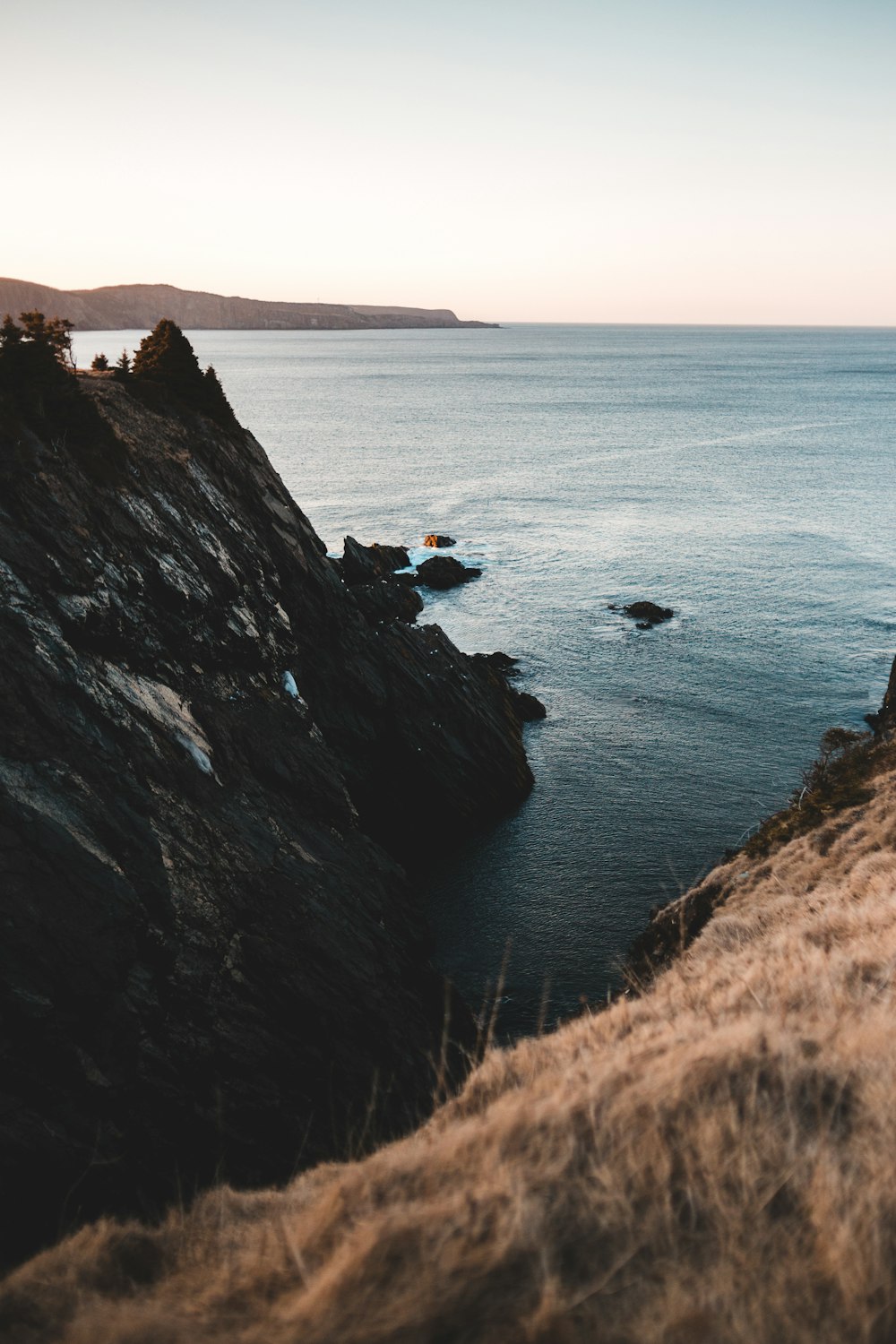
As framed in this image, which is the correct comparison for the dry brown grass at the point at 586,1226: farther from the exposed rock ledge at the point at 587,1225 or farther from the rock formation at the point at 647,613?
the rock formation at the point at 647,613

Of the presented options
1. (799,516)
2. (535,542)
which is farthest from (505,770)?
(799,516)

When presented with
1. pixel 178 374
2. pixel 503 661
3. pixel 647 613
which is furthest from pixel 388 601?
pixel 647 613

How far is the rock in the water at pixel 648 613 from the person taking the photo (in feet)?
185

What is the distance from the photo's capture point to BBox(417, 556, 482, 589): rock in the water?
208ft

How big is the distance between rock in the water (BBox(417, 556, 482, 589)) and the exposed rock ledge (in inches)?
2118

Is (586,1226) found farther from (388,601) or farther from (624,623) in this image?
(624,623)

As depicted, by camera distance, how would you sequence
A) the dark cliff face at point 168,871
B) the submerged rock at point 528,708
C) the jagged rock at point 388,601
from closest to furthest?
the dark cliff face at point 168,871
the jagged rock at point 388,601
the submerged rock at point 528,708

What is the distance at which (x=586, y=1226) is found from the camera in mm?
7125

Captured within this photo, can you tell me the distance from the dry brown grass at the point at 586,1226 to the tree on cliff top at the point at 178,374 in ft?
105

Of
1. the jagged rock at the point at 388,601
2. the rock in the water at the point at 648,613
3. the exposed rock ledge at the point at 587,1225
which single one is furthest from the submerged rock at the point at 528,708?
the exposed rock ledge at the point at 587,1225

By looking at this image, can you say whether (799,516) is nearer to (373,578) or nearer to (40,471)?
(373,578)

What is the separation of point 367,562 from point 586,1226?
52792mm

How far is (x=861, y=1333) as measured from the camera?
237 inches

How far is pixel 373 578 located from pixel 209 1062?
4266 cm
